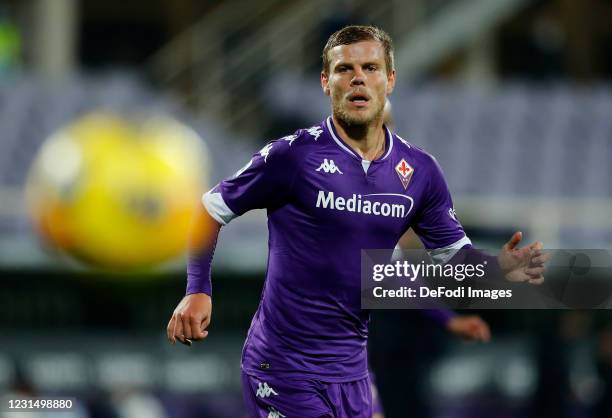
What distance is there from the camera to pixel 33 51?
15.2 metres

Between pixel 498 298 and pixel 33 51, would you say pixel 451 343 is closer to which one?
pixel 498 298

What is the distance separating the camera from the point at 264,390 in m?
4.21

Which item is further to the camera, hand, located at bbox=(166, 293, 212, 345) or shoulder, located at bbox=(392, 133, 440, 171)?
shoulder, located at bbox=(392, 133, 440, 171)

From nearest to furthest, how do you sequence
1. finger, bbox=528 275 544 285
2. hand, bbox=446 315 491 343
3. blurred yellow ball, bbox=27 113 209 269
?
finger, bbox=528 275 544 285 → hand, bbox=446 315 491 343 → blurred yellow ball, bbox=27 113 209 269

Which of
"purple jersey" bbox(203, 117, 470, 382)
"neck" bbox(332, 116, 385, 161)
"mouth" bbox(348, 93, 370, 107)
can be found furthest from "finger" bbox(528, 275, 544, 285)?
"mouth" bbox(348, 93, 370, 107)

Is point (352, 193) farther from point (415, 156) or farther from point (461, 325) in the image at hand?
point (461, 325)

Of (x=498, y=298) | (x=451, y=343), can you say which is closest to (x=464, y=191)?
(x=451, y=343)

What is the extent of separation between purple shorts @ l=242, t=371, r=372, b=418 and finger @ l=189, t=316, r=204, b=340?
1.30 ft

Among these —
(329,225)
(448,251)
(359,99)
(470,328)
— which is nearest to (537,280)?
(448,251)

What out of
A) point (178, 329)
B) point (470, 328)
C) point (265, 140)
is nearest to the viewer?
point (178, 329)

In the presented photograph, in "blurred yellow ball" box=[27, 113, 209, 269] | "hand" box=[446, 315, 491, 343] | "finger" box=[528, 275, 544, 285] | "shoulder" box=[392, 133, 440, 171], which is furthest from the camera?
"blurred yellow ball" box=[27, 113, 209, 269]

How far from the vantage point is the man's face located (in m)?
3.97

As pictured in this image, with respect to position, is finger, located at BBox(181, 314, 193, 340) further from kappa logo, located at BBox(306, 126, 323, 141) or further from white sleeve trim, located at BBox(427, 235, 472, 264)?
white sleeve trim, located at BBox(427, 235, 472, 264)

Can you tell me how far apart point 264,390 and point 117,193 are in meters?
2.82
